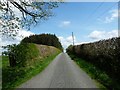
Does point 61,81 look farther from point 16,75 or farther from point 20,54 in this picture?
point 20,54

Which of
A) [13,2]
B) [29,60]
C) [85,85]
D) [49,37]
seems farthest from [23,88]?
[49,37]

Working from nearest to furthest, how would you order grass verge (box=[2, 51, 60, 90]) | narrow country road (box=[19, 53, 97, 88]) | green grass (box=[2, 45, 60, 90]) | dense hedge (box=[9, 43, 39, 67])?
narrow country road (box=[19, 53, 97, 88]) → grass verge (box=[2, 51, 60, 90]) → green grass (box=[2, 45, 60, 90]) → dense hedge (box=[9, 43, 39, 67])

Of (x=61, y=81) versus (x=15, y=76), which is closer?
(x=61, y=81)

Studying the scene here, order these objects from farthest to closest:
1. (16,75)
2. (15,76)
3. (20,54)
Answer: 1. (20,54)
2. (16,75)
3. (15,76)

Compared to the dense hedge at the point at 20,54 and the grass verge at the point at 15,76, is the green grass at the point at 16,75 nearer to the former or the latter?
the grass verge at the point at 15,76

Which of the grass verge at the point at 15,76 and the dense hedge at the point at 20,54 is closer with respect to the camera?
the grass verge at the point at 15,76

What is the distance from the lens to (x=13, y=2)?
19.0 meters

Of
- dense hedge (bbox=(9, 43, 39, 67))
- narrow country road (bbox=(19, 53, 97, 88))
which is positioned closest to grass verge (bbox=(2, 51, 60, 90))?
narrow country road (bbox=(19, 53, 97, 88))

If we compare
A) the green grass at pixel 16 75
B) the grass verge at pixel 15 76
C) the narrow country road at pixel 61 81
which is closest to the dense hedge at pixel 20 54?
the green grass at pixel 16 75

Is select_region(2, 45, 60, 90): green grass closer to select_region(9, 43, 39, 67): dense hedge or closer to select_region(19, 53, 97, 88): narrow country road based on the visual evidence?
select_region(19, 53, 97, 88): narrow country road

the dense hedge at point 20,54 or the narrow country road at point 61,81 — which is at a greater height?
the dense hedge at point 20,54

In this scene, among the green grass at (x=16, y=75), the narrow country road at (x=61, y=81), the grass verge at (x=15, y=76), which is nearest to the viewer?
the narrow country road at (x=61, y=81)

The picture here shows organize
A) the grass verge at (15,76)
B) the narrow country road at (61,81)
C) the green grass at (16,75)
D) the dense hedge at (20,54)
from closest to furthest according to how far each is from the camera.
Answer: the narrow country road at (61,81) < the grass verge at (15,76) < the green grass at (16,75) < the dense hedge at (20,54)

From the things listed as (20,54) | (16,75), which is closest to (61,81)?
(16,75)
